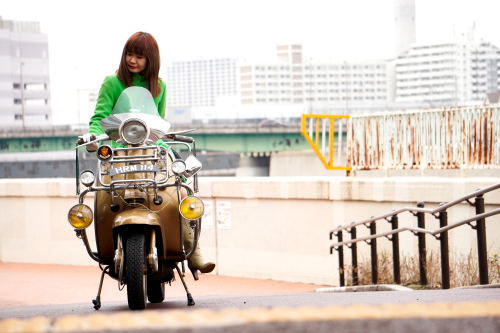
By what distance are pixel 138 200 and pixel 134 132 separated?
17.1 inches

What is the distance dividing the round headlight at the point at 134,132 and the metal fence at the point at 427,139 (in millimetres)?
6275

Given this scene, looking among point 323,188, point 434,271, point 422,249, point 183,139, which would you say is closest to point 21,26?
point 323,188

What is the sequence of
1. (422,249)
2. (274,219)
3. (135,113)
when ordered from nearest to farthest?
(135,113) < (422,249) < (274,219)

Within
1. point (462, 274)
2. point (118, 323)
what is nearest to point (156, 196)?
point (118, 323)

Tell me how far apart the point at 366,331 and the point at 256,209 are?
8.91m

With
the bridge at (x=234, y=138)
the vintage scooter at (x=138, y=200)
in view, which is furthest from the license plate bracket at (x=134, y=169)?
the bridge at (x=234, y=138)

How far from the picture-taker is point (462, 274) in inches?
289

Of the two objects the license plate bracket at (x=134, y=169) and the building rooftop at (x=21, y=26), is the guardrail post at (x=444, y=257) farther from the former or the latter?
the building rooftop at (x=21, y=26)

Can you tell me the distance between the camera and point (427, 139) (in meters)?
10.3

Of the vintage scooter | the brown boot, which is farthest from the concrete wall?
the vintage scooter

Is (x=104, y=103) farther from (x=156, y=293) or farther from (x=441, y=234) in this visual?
(x=441, y=234)

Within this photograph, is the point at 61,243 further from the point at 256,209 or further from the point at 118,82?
the point at 118,82

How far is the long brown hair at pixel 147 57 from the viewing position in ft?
16.2

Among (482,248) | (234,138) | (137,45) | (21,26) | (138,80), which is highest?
(21,26)
